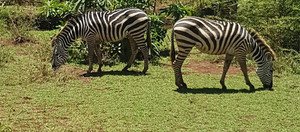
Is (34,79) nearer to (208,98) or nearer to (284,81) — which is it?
(208,98)

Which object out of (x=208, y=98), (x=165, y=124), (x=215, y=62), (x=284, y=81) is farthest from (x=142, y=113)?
(x=215, y=62)

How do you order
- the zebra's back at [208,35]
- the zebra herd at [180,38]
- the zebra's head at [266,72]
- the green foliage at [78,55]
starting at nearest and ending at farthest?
the zebra's back at [208,35] < the zebra herd at [180,38] < the zebra's head at [266,72] < the green foliage at [78,55]

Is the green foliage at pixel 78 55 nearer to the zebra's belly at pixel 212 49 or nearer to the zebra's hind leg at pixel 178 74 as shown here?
the zebra's hind leg at pixel 178 74

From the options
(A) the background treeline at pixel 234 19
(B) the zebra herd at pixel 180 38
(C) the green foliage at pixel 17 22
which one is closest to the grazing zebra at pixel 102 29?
(B) the zebra herd at pixel 180 38

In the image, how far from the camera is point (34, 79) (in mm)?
Result: 11008

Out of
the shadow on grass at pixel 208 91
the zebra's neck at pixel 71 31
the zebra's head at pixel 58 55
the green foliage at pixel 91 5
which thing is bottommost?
the shadow on grass at pixel 208 91

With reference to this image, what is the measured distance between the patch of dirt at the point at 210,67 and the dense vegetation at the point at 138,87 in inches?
8.3

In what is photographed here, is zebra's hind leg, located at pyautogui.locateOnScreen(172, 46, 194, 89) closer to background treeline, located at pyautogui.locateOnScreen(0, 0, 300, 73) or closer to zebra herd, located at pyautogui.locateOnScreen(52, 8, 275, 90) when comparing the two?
zebra herd, located at pyautogui.locateOnScreen(52, 8, 275, 90)

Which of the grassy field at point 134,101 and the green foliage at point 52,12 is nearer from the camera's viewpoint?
the grassy field at point 134,101

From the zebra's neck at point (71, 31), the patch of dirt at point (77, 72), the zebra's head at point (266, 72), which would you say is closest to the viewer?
the zebra's head at point (266, 72)

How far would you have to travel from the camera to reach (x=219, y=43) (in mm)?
10438

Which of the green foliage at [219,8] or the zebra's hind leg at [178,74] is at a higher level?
the green foliage at [219,8]

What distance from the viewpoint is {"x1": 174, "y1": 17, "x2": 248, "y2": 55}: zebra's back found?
33.3ft

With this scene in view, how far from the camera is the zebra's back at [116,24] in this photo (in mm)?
12141
